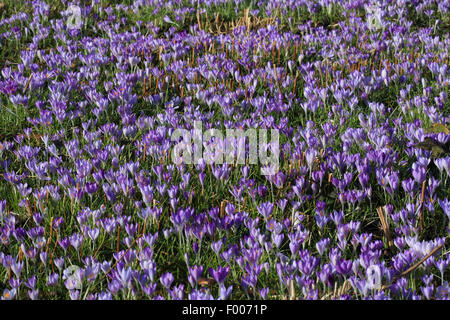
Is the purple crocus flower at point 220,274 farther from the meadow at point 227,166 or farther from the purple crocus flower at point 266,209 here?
the purple crocus flower at point 266,209

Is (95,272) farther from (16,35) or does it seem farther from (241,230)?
(16,35)

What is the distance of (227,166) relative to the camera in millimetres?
3922

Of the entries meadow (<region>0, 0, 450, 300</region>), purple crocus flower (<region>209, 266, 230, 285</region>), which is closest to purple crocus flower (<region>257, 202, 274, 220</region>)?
meadow (<region>0, 0, 450, 300</region>)

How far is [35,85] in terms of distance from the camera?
5.56 m

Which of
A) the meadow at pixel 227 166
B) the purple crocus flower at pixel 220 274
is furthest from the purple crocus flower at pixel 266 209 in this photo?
the purple crocus flower at pixel 220 274

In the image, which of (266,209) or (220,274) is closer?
(220,274)

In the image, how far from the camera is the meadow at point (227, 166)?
2988 mm

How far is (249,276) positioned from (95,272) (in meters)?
0.88

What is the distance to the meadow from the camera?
2.99 metres

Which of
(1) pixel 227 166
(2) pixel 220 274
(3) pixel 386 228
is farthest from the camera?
(1) pixel 227 166

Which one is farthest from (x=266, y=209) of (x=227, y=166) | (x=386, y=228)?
(x=386, y=228)

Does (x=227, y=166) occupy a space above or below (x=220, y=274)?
above

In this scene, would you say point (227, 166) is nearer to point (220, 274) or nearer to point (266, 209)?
point (266, 209)
